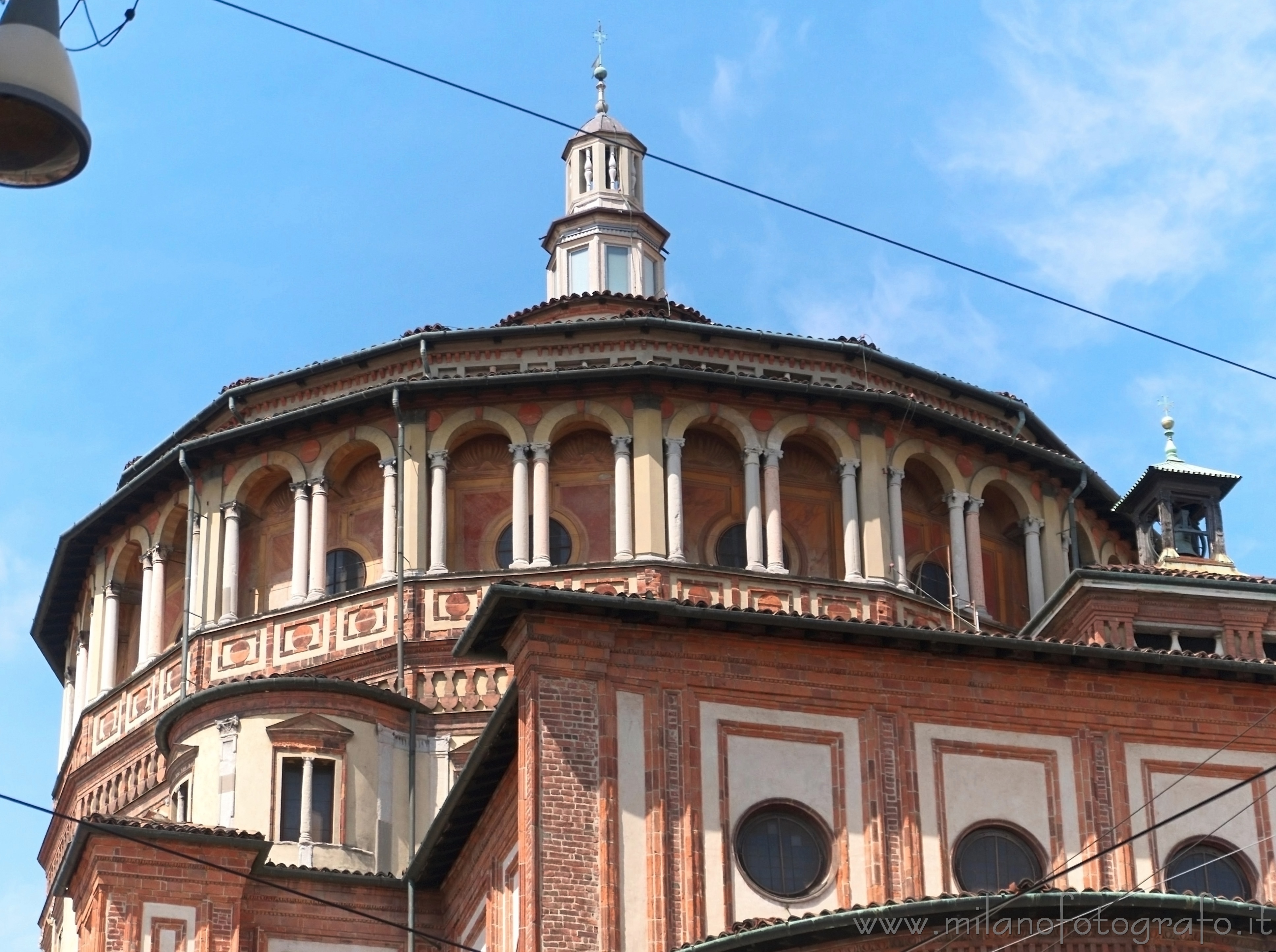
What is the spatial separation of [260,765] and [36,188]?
20.5 metres

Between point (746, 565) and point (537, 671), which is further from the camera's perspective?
point (746, 565)

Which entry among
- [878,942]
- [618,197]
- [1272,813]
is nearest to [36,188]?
[878,942]

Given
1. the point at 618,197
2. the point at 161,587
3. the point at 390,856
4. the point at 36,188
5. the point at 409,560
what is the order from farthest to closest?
the point at 618,197, the point at 161,587, the point at 409,560, the point at 390,856, the point at 36,188

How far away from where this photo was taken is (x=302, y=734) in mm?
34031

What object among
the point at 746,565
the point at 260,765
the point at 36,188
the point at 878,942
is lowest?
the point at 878,942

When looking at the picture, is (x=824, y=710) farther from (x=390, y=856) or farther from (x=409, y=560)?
(x=409, y=560)

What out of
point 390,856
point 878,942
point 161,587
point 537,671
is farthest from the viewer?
point 161,587

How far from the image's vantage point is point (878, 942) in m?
24.9

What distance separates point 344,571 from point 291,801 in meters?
5.40

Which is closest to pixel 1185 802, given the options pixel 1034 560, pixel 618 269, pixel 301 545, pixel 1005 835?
pixel 1005 835

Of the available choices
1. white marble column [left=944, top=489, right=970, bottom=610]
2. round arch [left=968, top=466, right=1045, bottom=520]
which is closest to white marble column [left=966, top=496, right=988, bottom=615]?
white marble column [left=944, top=489, right=970, bottom=610]

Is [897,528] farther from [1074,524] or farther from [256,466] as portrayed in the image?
[256,466]

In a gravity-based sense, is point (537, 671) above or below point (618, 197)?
below

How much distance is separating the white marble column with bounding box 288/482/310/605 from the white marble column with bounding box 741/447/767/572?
634 cm
